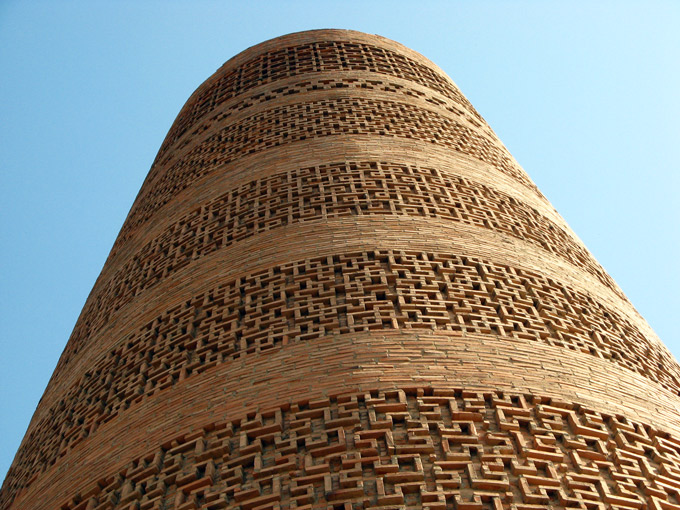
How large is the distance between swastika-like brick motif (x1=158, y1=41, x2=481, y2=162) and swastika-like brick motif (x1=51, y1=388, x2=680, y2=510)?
385 centimetres

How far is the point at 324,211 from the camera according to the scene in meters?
4.36

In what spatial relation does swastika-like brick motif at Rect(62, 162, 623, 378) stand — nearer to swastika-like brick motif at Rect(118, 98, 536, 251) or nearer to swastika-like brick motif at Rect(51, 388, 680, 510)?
swastika-like brick motif at Rect(118, 98, 536, 251)

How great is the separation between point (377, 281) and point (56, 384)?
2363mm

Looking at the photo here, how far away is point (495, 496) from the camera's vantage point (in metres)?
2.68

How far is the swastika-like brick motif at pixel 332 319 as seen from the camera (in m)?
3.60

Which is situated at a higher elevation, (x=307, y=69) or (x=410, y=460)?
(x=307, y=69)

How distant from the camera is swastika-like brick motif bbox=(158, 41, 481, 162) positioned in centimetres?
632

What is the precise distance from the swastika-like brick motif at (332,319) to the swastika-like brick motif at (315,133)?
1.55 meters

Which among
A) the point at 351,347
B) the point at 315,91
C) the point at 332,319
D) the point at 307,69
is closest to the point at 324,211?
the point at 332,319

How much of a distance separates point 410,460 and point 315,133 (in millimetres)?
2985

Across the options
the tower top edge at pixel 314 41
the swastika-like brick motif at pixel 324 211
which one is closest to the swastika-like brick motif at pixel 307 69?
the tower top edge at pixel 314 41

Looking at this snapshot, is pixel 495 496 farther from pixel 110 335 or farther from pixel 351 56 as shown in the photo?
pixel 351 56

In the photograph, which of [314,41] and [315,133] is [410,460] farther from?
[314,41]

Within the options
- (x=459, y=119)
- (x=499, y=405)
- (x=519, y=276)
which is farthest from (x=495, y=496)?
(x=459, y=119)
